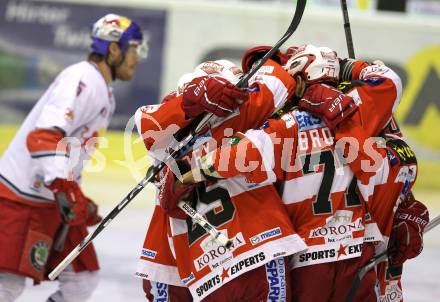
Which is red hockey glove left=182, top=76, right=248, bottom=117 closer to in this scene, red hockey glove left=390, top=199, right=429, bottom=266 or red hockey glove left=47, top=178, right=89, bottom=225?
red hockey glove left=390, top=199, right=429, bottom=266

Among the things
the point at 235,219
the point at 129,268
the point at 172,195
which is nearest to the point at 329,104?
the point at 235,219

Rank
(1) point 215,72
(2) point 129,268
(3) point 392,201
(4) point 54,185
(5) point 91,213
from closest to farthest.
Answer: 1. (1) point 215,72
2. (3) point 392,201
3. (4) point 54,185
4. (5) point 91,213
5. (2) point 129,268

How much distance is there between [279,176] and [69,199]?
1.15 m

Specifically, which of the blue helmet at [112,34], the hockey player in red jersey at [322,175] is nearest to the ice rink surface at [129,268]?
the blue helmet at [112,34]

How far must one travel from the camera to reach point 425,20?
8102 mm

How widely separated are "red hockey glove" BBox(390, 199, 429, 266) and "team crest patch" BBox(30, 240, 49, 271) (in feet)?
4.71

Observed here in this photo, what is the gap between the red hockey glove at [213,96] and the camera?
261 centimetres

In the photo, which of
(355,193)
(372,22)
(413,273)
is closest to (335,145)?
(355,193)

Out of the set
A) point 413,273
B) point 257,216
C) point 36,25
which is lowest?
point 413,273

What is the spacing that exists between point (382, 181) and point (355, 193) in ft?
0.42

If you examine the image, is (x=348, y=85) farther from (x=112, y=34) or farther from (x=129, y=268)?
(x=129, y=268)

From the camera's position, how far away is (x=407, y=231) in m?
Answer: 3.04

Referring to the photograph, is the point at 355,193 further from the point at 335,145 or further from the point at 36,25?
the point at 36,25

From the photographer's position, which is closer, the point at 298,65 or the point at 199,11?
the point at 298,65
